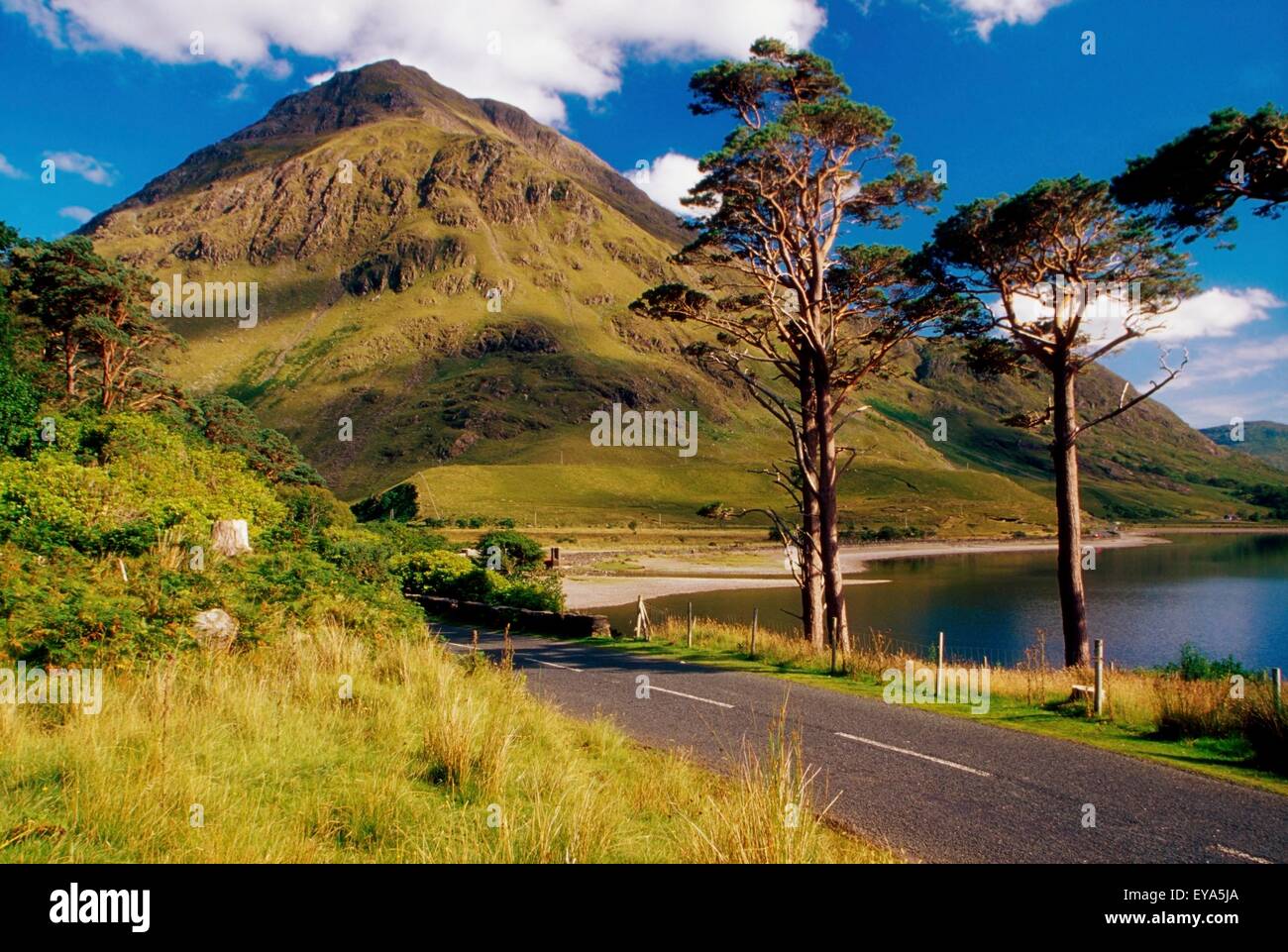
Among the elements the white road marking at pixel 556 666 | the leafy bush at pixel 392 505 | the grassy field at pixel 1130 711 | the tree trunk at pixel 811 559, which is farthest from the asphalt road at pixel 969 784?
the leafy bush at pixel 392 505

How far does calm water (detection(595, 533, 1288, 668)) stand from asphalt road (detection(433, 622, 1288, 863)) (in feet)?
83.7

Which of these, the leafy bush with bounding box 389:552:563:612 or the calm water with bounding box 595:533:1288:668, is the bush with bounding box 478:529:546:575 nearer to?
the leafy bush with bounding box 389:552:563:612

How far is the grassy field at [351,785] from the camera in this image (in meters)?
4.70

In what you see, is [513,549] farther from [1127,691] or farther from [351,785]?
[351,785]

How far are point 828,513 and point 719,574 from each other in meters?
62.1

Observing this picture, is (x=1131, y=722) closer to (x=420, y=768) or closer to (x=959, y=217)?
(x=420, y=768)

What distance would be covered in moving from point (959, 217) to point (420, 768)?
16930 millimetres

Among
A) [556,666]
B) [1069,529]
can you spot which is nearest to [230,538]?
[556,666]

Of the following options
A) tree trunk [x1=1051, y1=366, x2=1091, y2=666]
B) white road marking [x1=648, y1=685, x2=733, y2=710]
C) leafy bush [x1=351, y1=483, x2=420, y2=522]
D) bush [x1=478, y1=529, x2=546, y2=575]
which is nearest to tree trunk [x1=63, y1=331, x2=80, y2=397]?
bush [x1=478, y1=529, x2=546, y2=575]

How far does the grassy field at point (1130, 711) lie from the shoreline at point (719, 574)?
919 inches

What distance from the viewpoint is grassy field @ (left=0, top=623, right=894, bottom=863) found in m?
4.70

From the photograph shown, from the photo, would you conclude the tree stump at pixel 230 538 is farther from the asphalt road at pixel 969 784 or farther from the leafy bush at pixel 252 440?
the leafy bush at pixel 252 440

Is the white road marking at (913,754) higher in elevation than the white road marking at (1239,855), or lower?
lower

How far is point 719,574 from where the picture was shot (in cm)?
Answer: 8075
